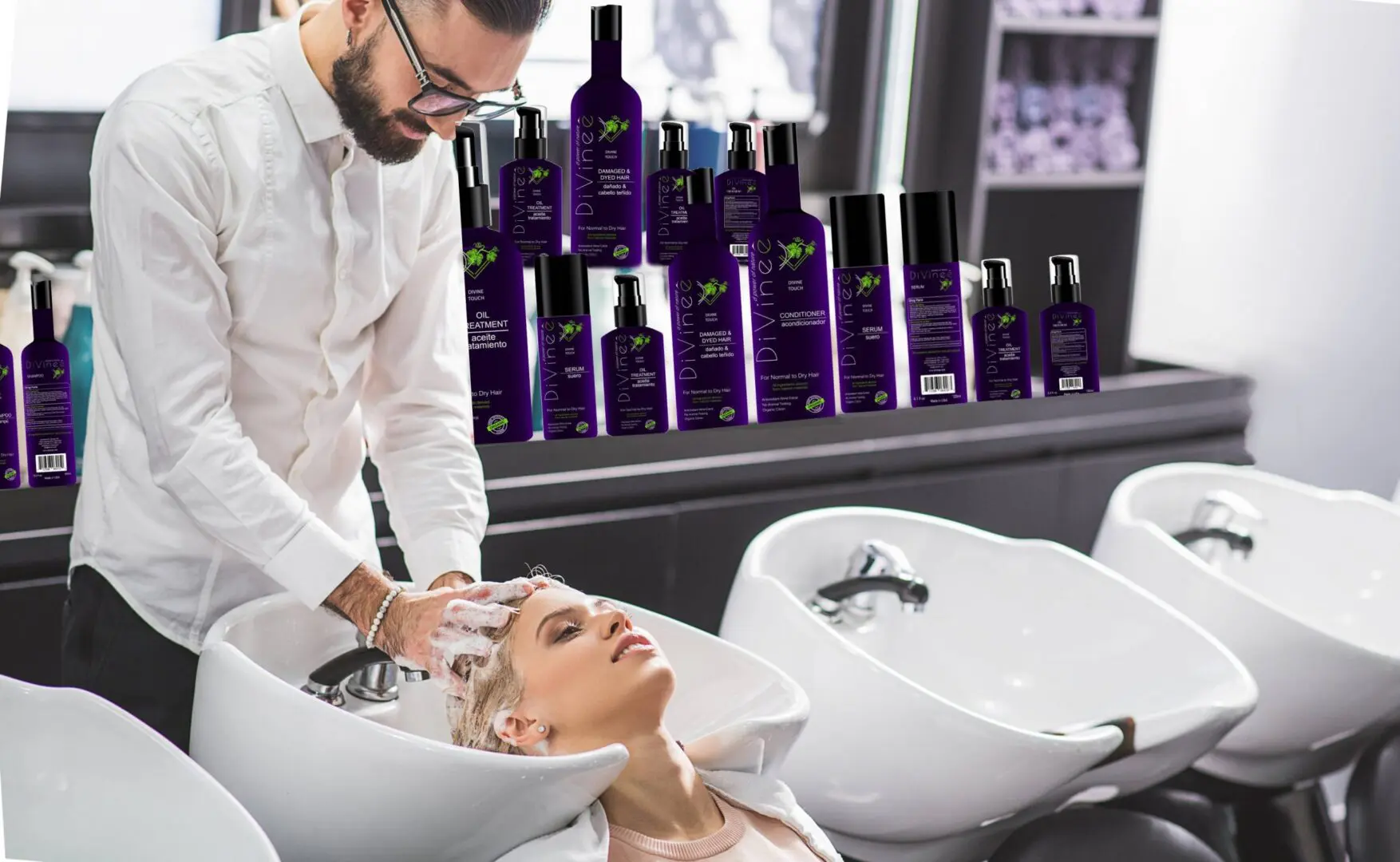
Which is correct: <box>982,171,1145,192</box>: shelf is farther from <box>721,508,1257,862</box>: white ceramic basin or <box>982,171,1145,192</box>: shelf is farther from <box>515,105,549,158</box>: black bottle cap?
<box>515,105,549,158</box>: black bottle cap

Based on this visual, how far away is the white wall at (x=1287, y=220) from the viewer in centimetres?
286

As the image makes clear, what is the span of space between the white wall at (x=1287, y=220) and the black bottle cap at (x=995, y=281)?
4.13ft

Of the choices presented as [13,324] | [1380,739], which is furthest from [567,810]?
[1380,739]

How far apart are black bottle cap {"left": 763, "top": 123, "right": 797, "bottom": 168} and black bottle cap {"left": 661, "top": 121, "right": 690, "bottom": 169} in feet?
0.36

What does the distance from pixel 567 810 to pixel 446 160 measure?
2.57ft

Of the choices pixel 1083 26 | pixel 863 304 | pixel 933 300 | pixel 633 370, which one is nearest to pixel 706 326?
pixel 633 370

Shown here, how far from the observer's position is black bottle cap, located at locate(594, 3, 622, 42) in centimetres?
167

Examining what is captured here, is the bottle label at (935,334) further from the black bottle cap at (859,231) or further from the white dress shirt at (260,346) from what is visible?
the white dress shirt at (260,346)

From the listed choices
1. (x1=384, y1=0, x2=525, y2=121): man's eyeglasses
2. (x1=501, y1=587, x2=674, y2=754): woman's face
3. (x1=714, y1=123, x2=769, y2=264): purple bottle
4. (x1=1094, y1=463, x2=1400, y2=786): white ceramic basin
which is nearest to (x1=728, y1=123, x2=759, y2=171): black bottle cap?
(x1=714, y1=123, x2=769, y2=264): purple bottle

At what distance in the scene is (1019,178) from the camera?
9.82 ft

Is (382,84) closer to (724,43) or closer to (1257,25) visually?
(724,43)

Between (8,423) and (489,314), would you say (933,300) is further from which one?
(8,423)

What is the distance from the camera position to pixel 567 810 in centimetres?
133

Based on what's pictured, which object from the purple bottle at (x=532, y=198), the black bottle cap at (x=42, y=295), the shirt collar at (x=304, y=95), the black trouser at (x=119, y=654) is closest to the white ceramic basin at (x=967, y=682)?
the purple bottle at (x=532, y=198)
